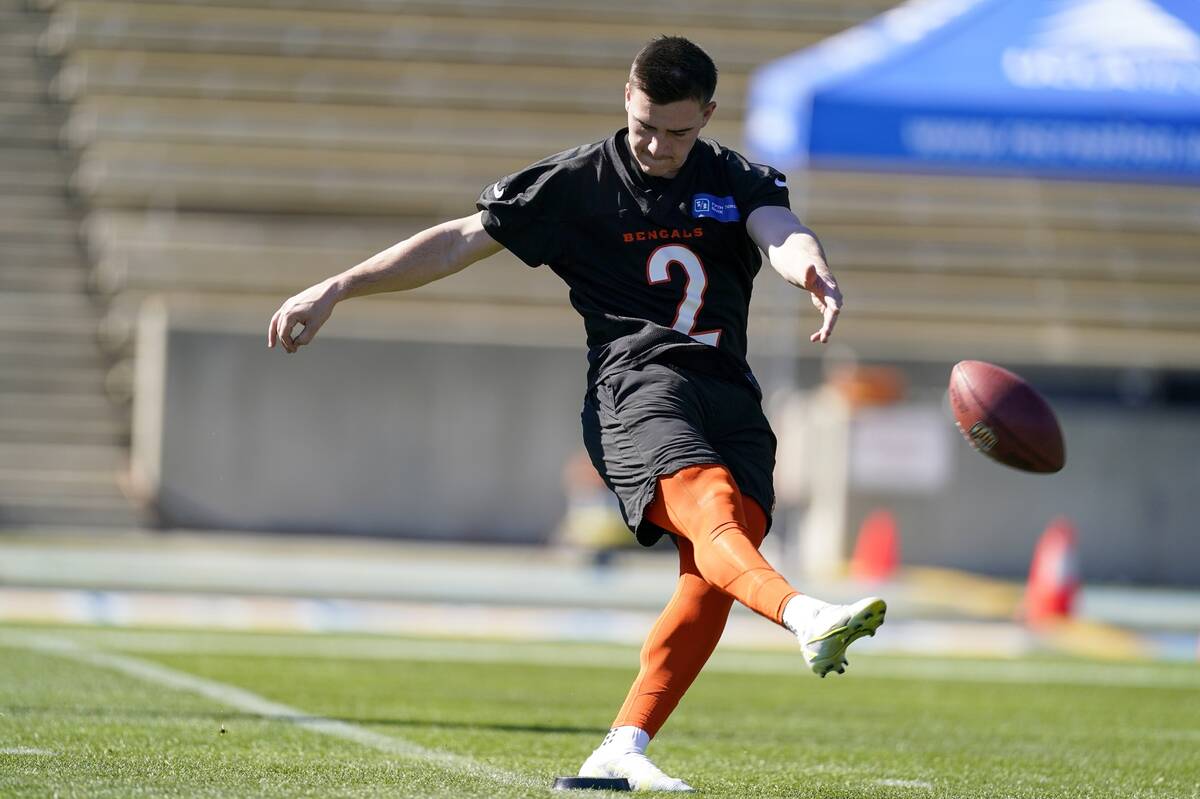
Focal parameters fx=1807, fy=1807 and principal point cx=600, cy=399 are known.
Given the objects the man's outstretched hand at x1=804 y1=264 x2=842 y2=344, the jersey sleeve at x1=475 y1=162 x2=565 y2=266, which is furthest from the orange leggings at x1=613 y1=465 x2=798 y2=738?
the jersey sleeve at x1=475 y1=162 x2=565 y2=266

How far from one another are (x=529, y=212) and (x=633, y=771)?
48.3 inches

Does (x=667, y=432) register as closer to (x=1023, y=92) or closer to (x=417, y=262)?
(x=417, y=262)

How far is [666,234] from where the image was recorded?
3910 millimetres

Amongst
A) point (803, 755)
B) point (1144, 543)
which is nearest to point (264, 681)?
point (803, 755)

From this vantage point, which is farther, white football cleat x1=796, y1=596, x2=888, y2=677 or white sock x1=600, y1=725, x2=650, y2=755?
white sock x1=600, y1=725, x2=650, y2=755

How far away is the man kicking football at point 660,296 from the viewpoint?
3.71 meters

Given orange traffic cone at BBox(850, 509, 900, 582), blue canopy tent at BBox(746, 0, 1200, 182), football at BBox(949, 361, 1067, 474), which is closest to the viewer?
football at BBox(949, 361, 1067, 474)

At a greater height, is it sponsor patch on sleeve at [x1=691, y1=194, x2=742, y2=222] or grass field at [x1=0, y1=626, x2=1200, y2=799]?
sponsor patch on sleeve at [x1=691, y1=194, x2=742, y2=222]

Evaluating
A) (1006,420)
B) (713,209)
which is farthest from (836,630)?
(1006,420)

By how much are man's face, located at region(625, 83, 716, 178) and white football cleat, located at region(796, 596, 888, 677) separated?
110 cm

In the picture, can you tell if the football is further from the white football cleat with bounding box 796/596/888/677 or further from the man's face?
the white football cleat with bounding box 796/596/888/677

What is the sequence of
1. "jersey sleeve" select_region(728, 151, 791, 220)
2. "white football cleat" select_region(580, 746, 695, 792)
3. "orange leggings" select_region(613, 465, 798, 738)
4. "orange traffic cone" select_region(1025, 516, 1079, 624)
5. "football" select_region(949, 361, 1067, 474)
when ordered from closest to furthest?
"orange leggings" select_region(613, 465, 798, 738)
"white football cleat" select_region(580, 746, 695, 792)
"jersey sleeve" select_region(728, 151, 791, 220)
"football" select_region(949, 361, 1067, 474)
"orange traffic cone" select_region(1025, 516, 1079, 624)

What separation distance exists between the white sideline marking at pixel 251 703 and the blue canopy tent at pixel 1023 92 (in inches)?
203

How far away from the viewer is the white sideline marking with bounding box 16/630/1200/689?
809 centimetres
